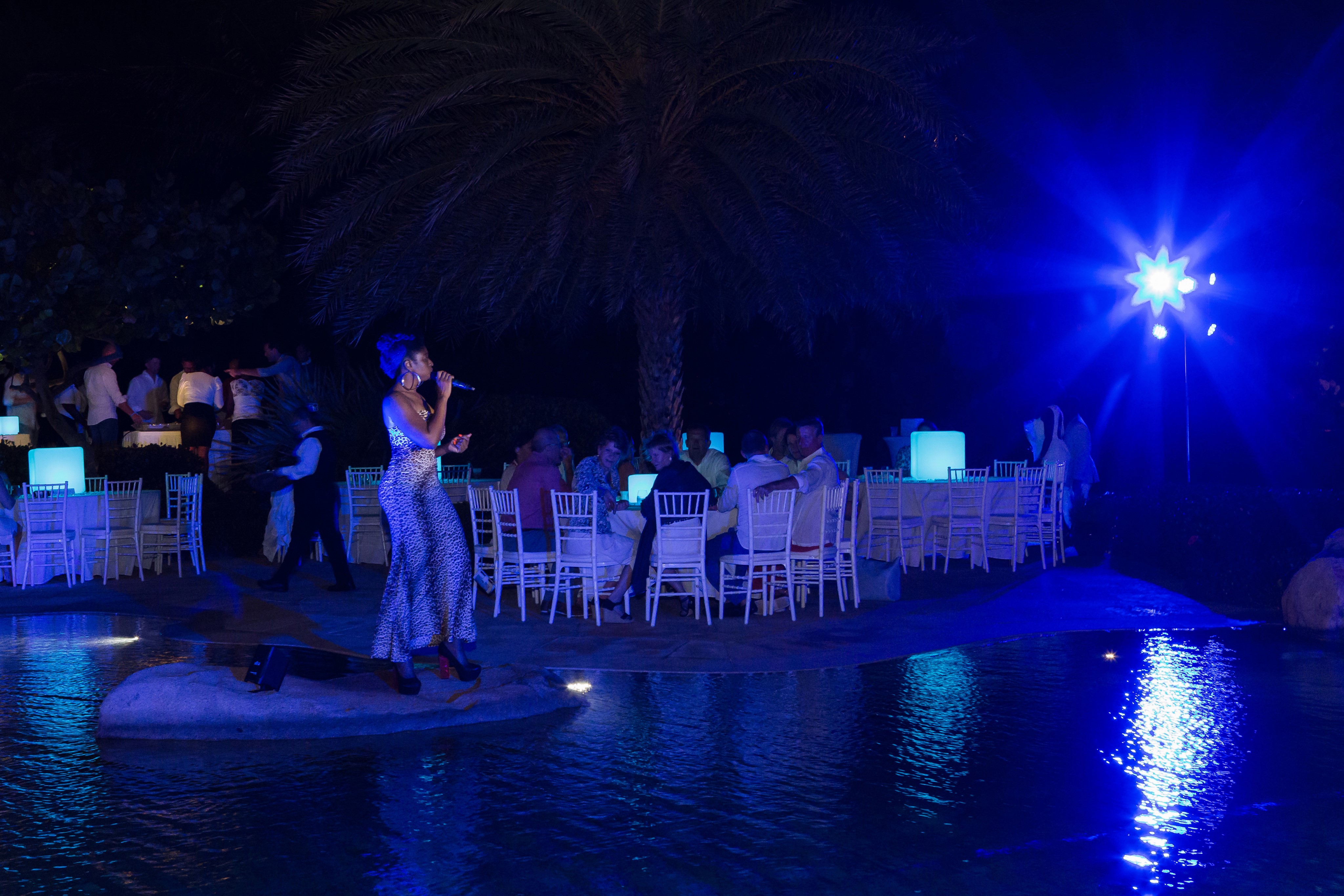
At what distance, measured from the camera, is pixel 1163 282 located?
1433 centimetres

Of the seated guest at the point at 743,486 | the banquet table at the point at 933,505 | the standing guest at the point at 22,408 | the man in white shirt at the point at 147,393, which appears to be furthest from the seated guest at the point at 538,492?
the standing guest at the point at 22,408

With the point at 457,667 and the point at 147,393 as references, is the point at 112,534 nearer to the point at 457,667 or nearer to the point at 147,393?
the point at 147,393

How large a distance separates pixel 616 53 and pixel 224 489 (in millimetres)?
7338

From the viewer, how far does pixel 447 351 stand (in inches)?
744

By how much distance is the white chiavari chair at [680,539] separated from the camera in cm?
800

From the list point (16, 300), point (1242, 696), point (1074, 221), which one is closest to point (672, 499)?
point (1242, 696)

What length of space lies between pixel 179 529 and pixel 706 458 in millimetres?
5213

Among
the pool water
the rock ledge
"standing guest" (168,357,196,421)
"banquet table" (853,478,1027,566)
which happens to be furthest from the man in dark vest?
"standing guest" (168,357,196,421)

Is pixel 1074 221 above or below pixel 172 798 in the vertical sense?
above

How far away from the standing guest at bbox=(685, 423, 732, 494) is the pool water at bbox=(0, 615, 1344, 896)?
12.0ft

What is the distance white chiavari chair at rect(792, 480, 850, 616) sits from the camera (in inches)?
331

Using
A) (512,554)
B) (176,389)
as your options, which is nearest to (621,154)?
(512,554)

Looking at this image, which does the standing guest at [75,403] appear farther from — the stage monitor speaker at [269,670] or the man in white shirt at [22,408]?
the stage monitor speaker at [269,670]

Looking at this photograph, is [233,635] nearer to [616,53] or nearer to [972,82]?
[616,53]
